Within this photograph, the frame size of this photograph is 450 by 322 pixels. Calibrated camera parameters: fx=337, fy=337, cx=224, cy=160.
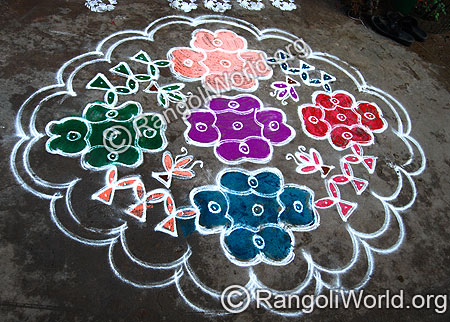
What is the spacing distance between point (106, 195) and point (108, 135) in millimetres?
837

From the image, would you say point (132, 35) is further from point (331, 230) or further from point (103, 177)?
point (331, 230)

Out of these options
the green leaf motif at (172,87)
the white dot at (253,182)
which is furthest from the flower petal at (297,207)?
the green leaf motif at (172,87)

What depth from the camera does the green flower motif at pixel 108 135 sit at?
3.86 meters

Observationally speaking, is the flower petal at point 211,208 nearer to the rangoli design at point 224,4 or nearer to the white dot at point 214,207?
the white dot at point 214,207

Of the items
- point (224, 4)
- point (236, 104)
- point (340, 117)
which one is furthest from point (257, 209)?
point (224, 4)

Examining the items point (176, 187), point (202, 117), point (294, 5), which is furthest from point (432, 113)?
point (176, 187)

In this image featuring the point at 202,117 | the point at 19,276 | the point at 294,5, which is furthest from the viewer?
the point at 294,5

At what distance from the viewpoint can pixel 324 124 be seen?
474cm

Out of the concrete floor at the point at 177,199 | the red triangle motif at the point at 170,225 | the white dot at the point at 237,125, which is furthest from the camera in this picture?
the white dot at the point at 237,125

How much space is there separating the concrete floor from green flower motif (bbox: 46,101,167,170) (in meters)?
0.17

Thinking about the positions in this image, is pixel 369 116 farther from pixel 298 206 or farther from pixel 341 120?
pixel 298 206

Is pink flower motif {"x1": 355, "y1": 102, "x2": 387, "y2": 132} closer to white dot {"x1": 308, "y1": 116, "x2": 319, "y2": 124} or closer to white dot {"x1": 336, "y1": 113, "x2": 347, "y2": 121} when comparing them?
white dot {"x1": 336, "y1": 113, "x2": 347, "y2": 121}

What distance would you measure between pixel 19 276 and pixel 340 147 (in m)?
3.89

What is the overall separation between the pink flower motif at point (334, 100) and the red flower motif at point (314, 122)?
161 mm
